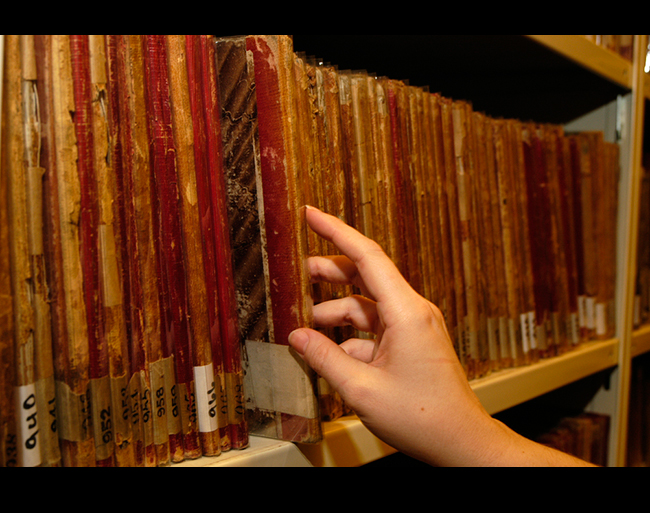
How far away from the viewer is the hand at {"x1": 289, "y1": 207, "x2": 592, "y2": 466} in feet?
1.69

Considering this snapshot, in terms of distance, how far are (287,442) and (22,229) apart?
38 centimetres

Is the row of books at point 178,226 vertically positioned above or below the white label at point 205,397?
above

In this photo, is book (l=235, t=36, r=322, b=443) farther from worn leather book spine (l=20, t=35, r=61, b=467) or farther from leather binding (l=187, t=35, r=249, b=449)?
worn leather book spine (l=20, t=35, r=61, b=467)

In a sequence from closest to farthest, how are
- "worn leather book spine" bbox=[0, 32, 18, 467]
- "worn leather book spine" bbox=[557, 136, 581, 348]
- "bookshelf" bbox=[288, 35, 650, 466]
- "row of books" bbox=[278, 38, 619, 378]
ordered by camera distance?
"worn leather book spine" bbox=[0, 32, 18, 467], "row of books" bbox=[278, 38, 619, 378], "bookshelf" bbox=[288, 35, 650, 466], "worn leather book spine" bbox=[557, 136, 581, 348]

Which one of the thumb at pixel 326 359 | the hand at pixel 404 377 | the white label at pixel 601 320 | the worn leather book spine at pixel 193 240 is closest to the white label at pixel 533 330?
the white label at pixel 601 320

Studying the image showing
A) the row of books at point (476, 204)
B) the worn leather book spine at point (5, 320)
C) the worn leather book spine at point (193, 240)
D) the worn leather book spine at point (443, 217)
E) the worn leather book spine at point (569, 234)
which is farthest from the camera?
the worn leather book spine at point (569, 234)

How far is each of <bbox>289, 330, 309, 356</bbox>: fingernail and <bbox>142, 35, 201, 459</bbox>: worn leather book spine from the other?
0.12m

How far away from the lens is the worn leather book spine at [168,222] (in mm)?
508

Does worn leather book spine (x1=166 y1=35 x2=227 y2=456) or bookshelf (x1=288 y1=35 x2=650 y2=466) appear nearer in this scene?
worn leather book spine (x1=166 y1=35 x2=227 y2=456)

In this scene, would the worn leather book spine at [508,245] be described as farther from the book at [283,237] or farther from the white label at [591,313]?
the book at [283,237]

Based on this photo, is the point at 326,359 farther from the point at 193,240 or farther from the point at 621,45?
the point at 621,45

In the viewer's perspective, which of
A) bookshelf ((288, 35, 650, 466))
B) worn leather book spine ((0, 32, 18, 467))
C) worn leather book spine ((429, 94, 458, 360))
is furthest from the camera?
bookshelf ((288, 35, 650, 466))

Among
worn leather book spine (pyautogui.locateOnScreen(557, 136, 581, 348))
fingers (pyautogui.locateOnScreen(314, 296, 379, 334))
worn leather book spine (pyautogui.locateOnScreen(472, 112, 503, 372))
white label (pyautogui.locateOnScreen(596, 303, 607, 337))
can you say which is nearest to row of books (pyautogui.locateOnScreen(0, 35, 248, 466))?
fingers (pyautogui.locateOnScreen(314, 296, 379, 334))

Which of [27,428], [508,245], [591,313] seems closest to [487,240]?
[508,245]
